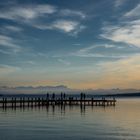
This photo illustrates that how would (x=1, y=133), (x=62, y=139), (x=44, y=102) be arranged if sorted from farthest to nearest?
1. (x=44, y=102)
2. (x=1, y=133)
3. (x=62, y=139)

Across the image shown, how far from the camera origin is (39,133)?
4025 centimetres

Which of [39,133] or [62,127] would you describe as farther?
[62,127]

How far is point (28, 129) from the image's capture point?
1720 inches

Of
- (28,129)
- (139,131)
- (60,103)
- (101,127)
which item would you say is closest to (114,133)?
(139,131)

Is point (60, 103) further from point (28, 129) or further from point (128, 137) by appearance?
point (128, 137)

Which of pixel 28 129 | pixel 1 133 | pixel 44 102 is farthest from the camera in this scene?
pixel 44 102

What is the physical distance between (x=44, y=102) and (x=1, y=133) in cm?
6906

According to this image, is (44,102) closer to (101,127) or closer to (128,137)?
(101,127)

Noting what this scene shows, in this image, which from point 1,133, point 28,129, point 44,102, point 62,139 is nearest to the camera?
point 62,139

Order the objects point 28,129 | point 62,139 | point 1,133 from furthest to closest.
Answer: point 28,129, point 1,133, point 62,139

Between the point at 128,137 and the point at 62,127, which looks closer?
the point at 128,137

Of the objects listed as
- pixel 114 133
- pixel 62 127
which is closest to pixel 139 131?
pixel 114 133

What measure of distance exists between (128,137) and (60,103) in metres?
72.3

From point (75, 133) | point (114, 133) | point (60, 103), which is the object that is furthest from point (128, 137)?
point (60, 103)
